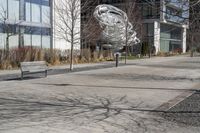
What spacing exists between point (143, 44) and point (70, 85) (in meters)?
49.7

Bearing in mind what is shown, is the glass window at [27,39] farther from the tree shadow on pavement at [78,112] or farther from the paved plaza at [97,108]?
the tree shadow on pavement at [78,112]

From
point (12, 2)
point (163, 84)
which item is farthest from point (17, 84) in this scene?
point (12, 2)

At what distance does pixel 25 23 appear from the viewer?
38094mm

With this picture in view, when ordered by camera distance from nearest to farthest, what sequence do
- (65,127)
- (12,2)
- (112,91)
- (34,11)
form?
(65,127) < (112,91) < (12,2) < (34,11)

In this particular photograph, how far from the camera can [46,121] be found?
9.54m

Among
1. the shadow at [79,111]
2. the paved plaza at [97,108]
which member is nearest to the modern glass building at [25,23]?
the paved plaza at [97,108]

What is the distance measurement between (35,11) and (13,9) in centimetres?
344

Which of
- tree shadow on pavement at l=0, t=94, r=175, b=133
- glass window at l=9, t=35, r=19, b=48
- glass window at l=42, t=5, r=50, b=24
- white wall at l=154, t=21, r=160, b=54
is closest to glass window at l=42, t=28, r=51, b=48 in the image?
glass window at l=42, t=5, r=50, b=24

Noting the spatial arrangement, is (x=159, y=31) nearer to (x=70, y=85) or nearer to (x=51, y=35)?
(x=51, y=35)

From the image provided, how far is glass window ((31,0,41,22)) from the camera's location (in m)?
39.8

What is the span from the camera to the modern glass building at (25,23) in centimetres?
3559

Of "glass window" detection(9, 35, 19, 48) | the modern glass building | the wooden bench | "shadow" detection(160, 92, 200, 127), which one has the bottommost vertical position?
"shadow" detection(160, 92, 200, 127)

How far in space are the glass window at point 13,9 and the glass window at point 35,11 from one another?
248cm

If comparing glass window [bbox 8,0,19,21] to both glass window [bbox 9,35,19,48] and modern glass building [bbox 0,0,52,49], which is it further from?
glass window [bbox 9,35,19,48]
